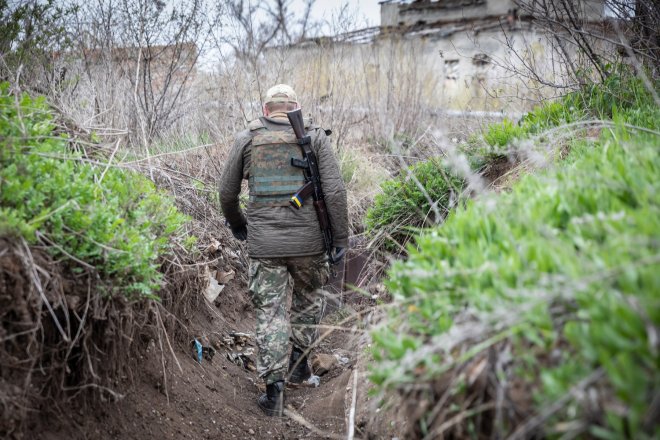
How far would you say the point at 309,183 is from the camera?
4930mm

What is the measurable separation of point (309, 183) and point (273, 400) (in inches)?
68.8

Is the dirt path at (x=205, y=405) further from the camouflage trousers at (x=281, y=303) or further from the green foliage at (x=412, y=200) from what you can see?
the green foliage at (x=412, y=200)

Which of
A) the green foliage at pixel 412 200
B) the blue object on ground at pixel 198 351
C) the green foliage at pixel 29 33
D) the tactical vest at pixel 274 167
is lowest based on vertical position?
the blue object on ground at pixel 198 351

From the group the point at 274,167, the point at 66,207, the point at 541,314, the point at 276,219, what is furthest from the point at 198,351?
the point at 541,314

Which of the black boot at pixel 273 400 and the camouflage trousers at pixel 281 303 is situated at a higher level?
the camouflage trousers at pixel 281 303

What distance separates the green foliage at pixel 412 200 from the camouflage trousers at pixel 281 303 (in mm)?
791

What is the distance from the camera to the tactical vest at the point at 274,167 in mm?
4883

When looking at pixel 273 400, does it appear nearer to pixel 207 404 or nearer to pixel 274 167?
pixel 207 404

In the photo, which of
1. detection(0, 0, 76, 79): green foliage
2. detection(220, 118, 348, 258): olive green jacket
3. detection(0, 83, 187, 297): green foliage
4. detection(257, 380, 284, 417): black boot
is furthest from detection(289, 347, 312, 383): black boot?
detection(0, 0, 76, 79): green foliage

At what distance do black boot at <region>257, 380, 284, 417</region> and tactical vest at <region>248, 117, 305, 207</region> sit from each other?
145cm

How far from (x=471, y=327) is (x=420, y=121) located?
8.15 metres

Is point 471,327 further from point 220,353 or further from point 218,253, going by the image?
point 218,253

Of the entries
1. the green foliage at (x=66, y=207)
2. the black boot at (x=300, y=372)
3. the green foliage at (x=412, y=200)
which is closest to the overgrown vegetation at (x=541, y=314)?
the green foliage at (x=66, y=207)

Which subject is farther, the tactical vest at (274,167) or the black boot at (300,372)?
the black boot at (300,372)
